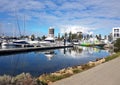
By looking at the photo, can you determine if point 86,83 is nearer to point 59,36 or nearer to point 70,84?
point 70,84

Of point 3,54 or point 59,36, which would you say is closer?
point 3,54

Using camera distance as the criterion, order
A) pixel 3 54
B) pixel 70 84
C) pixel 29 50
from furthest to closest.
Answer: pixel 29 50 → pixel 3 54 → pixel 70 84

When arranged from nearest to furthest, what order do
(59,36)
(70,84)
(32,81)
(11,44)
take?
(32,81)
(70,84)
(11,44)
(59,36)

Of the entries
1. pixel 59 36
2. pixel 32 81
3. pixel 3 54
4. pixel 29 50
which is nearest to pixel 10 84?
pixel 32 81

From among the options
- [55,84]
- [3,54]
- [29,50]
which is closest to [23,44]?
[29,50]

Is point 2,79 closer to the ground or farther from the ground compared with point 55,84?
farther from the ground

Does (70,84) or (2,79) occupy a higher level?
(2,79)

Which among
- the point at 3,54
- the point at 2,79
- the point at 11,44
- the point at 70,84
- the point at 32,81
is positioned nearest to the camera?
the point at 2,79

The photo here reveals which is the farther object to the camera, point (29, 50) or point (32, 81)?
point (29, 50)

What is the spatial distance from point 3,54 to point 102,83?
4086cm

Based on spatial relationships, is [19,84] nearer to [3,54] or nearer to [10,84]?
[10,84]

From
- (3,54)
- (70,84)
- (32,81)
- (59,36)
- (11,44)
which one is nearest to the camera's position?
(32,81)

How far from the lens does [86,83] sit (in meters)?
13.0

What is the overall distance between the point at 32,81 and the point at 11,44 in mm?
73967
